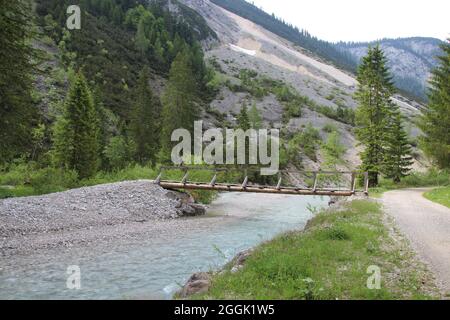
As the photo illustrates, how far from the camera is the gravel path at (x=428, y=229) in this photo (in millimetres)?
10820

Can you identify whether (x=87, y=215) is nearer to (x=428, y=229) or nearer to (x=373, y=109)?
(x=428, y=229)

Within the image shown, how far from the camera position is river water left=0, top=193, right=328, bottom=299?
40.1ft


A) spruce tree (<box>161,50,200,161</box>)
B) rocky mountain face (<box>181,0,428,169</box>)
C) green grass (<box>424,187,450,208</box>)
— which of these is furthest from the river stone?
rocky mountain face (<box>181,0,428,169</box>)

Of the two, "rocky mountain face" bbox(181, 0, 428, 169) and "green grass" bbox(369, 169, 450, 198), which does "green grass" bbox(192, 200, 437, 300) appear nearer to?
"green grass" bbox(369, 169, 450, 198)

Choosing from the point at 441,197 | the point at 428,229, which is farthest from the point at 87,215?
the point at 441,197

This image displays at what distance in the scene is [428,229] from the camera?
50.9 feet

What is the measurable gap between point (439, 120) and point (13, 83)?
3432 cm

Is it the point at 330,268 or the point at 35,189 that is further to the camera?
the point at 35,189

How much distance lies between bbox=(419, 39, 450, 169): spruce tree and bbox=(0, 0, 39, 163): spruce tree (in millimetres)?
31700

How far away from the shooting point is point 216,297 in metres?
8.56
